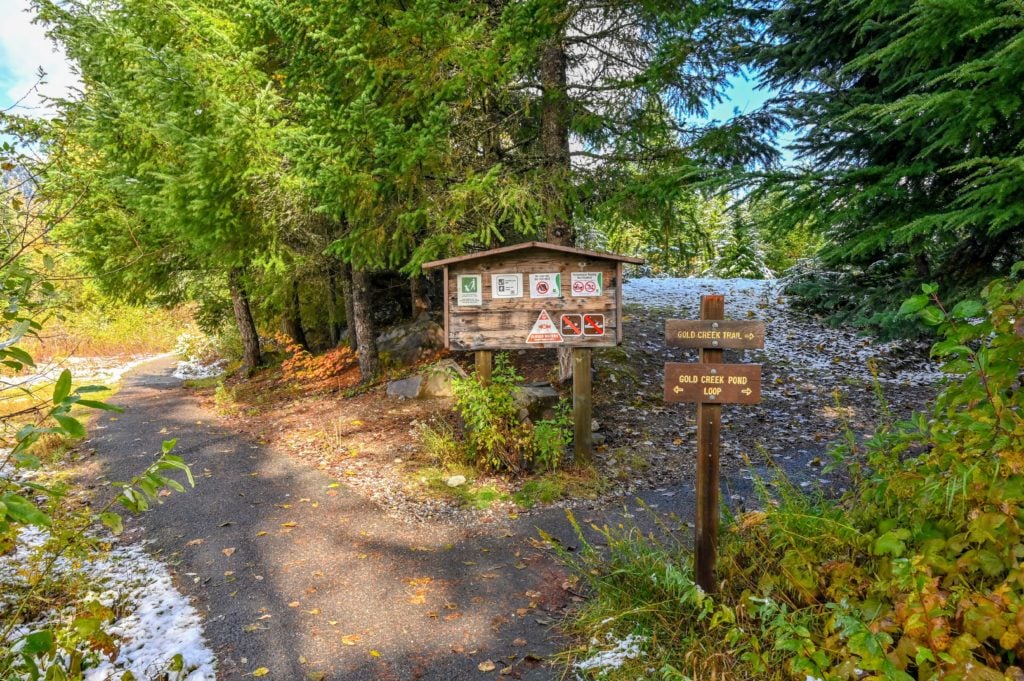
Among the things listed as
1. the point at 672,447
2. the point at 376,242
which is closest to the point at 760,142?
the point at 672,447

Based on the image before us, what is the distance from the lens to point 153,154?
363 inches

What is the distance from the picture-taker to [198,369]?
18453 millimetres

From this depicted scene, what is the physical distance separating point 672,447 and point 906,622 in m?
4.38

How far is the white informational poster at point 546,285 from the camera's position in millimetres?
6352

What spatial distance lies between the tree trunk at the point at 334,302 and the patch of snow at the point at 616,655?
9.34 m

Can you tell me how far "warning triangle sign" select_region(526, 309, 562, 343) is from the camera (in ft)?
20.8

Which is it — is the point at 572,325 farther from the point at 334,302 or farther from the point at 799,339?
the point at 334,302

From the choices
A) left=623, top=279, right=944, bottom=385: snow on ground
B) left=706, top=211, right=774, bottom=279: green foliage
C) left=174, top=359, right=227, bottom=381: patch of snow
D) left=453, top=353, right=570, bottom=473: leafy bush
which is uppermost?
left=706, top=211, right=774, bottom=279: green foliage

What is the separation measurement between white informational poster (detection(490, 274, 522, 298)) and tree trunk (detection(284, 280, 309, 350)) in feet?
31.3

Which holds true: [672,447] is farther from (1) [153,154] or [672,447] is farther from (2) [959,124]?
(1) [153,154]

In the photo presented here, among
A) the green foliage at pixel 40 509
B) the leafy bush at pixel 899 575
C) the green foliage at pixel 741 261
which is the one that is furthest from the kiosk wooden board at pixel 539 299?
the green foliage at pixel 741 261

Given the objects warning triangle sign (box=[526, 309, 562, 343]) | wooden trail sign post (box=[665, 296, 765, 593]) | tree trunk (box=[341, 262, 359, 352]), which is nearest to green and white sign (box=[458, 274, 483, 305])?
warning triangle sign (box=[526, 309, 562, 343])

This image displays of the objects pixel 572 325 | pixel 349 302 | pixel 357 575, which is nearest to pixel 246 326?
pixel 349 302

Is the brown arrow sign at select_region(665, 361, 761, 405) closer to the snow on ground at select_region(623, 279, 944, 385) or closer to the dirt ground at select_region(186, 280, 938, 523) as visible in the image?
the dirt ground at select_region(186, 280, 938, 523)
